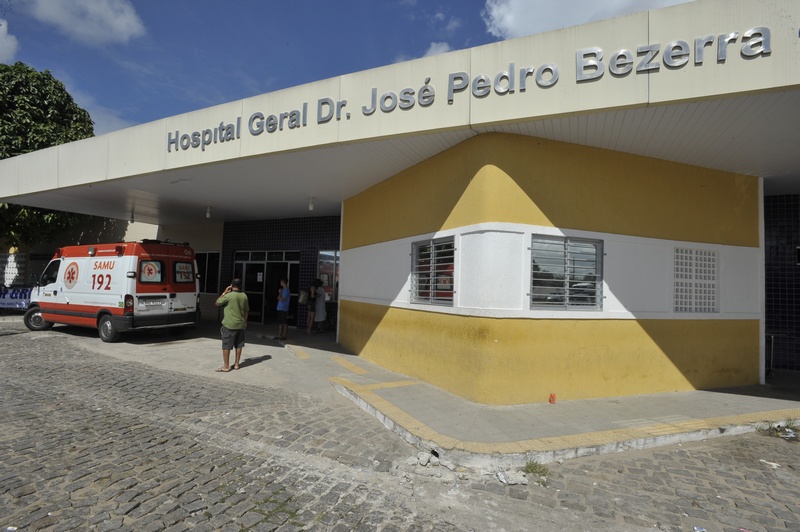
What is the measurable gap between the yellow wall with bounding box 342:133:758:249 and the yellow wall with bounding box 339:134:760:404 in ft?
0.06

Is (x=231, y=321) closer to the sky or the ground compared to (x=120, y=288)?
closer to the ground

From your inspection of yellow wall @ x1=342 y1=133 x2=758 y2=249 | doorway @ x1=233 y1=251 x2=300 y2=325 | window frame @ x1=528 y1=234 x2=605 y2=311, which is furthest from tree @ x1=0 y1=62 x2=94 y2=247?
window frame @ x1=528 y1=234 x2=605 y2=311

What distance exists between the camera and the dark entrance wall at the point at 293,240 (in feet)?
44.8

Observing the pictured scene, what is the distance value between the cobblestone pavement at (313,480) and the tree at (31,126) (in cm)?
1294

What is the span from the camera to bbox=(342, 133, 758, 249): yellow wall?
6.05m

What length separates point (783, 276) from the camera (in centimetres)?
906

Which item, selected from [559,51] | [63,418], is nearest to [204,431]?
[63,418]

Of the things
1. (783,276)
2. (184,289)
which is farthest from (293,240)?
(783,276)

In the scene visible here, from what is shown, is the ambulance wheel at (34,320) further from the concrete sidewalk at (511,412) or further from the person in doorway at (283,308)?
the person in doorway at (283,308)

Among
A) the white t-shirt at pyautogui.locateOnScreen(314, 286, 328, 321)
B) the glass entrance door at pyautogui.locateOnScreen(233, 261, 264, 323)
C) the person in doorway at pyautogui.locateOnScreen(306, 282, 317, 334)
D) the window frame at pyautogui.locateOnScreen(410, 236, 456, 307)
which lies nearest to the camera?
the window frame at pyautogui.locateOnScreen(410, 236, 456, 307)

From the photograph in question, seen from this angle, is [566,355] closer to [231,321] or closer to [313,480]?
[313,480]

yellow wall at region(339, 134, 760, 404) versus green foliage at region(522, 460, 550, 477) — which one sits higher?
yellow wall at region(339, 134, 760, 404)

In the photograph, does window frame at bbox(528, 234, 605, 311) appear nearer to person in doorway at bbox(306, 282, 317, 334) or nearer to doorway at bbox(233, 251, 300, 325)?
person in doorway at bbox(306, 282, 317, 334)

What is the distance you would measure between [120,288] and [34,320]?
4685 millimetres
